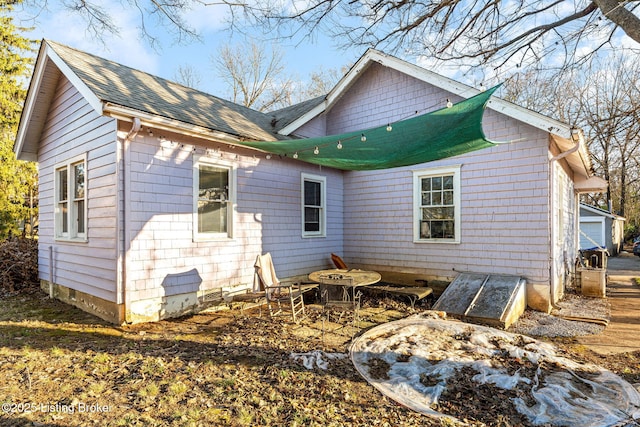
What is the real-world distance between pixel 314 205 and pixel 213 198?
9.42ft

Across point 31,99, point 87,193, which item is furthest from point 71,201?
point 31,99

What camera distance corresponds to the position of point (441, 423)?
2.76 m

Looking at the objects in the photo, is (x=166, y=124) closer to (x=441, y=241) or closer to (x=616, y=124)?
(x=441, y=241)

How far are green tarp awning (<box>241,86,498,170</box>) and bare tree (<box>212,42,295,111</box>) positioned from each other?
59.5ft

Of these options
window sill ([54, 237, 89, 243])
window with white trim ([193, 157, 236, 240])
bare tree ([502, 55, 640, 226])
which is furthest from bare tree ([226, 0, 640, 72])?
window sill ([54, 237, 89, 243])

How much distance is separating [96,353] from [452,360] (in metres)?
4.25

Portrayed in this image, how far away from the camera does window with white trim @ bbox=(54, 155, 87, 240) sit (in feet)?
21.5

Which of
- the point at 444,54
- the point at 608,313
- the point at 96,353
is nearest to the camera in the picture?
the point at 96,353

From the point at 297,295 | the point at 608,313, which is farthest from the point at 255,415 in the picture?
the point at 608,313

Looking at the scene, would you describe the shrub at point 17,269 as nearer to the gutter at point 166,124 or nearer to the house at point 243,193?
the house at point 243,193

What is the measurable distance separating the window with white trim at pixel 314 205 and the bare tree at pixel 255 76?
16.2 metres

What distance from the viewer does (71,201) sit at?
6707mm

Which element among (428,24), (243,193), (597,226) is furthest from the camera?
(597,226)

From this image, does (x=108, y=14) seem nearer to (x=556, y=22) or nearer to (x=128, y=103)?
(x=128, y=103)
